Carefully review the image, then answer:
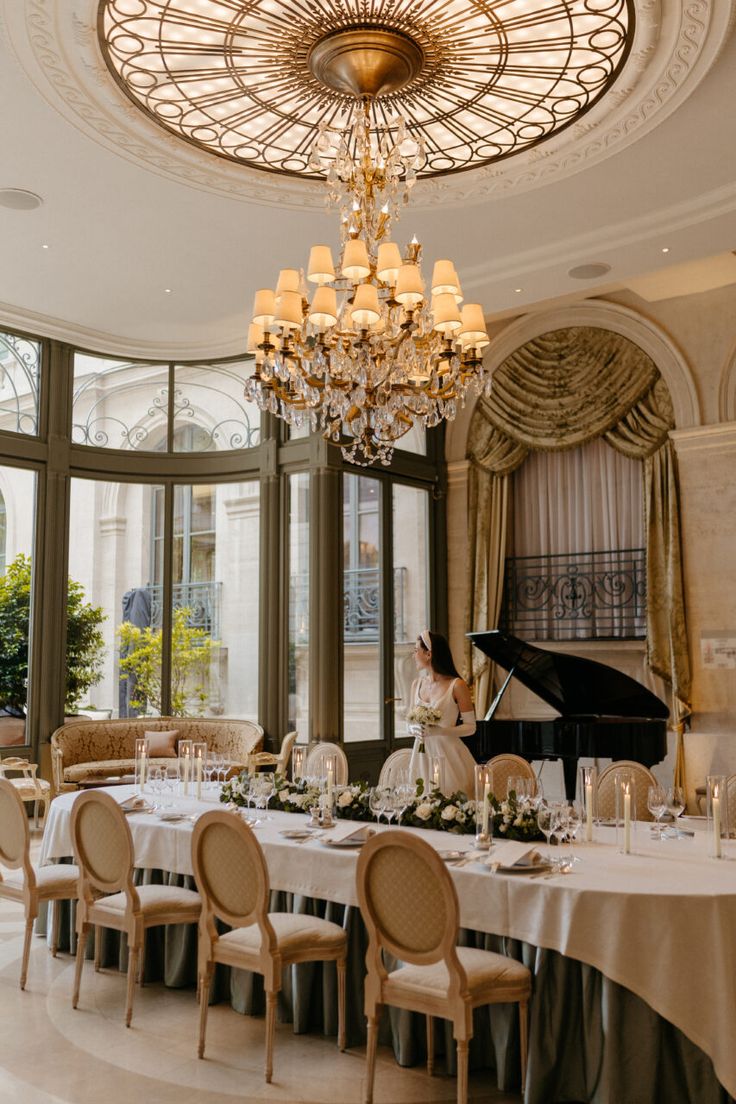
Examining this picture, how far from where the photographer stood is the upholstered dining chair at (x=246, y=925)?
385cm

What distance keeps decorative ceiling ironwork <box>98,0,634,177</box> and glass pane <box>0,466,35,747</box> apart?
15.1 ft

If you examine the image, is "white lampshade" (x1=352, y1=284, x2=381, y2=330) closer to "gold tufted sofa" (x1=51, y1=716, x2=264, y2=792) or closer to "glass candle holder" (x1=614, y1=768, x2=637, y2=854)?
"glass candle holder" (x1=614, y1=768, x2=637, y2=854)

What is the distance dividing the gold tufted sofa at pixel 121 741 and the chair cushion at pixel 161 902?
4.53 metres

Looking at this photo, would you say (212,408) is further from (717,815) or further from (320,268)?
(717,815)

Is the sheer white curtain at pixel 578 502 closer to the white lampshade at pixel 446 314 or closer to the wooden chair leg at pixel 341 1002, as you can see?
the white lampshade at pixel 446 314

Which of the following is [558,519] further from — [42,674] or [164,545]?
[42,674]

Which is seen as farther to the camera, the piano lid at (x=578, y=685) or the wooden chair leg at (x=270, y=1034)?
the piano lid at (x=578, y=685)

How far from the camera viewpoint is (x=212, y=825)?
3982 mm

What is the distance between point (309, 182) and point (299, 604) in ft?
14.8

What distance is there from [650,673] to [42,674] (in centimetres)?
596

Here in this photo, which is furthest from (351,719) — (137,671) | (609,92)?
(609,92)

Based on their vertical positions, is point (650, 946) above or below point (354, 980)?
above

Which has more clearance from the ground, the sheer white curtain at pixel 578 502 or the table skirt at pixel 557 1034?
the sheer white curtain at pixel 578 502

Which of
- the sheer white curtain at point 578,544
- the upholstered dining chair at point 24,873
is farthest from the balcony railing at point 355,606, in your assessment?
the upholstered dining chair at point 24,873
